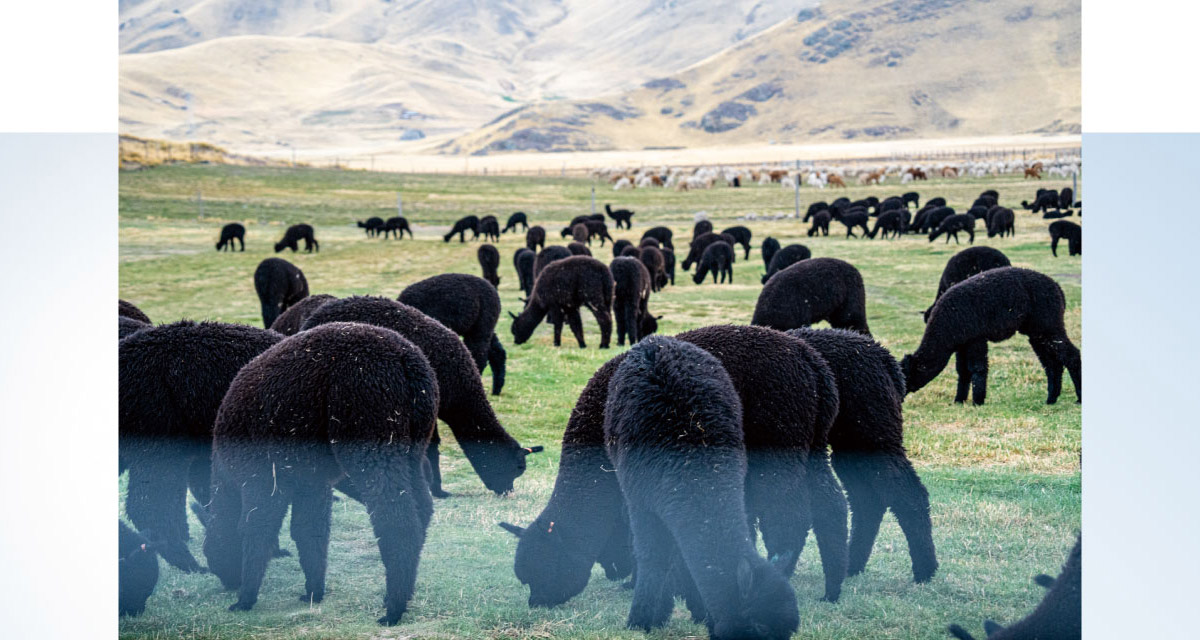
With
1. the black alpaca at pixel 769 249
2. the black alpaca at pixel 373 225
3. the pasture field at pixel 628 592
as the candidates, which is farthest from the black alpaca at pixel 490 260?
the black alpaca at pixel 373 225

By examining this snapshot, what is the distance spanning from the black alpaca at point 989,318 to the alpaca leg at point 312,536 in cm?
610

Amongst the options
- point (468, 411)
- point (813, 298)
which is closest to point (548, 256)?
point (813, 298)

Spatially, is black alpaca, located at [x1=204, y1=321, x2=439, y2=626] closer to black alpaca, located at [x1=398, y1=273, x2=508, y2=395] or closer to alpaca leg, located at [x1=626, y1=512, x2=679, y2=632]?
alpaca leg, located at [x1=626, y1=512, x2=679, y2=632]

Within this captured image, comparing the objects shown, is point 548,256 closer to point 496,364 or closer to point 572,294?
point 572,294

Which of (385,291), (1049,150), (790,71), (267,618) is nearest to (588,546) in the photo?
(267,618)

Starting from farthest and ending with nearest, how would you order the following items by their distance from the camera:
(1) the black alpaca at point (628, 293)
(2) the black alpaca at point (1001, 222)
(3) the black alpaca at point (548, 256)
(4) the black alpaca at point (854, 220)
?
(4) the black alpaca at point (854, 220) < (2) the black alpaca at point (1001, 222) < (3) the black alpaca at point (548, 256) < (1) the black alpaca at point (628, 293)

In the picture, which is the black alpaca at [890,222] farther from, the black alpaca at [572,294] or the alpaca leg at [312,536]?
the alpaca leg at [312,536]

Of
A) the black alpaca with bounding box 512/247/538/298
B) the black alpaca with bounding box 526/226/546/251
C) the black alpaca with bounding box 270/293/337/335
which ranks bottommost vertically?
the black alpaca with bounding box 270/293/337/335

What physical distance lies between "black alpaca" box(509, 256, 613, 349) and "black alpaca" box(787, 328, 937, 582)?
871 cm

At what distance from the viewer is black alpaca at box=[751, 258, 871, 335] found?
37.6 ft

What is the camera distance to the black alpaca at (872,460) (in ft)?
17.8

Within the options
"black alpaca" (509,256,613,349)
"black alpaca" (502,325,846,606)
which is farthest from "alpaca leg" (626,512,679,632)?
"black alpaca" (509,256,613,349)

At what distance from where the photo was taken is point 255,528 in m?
5.05
